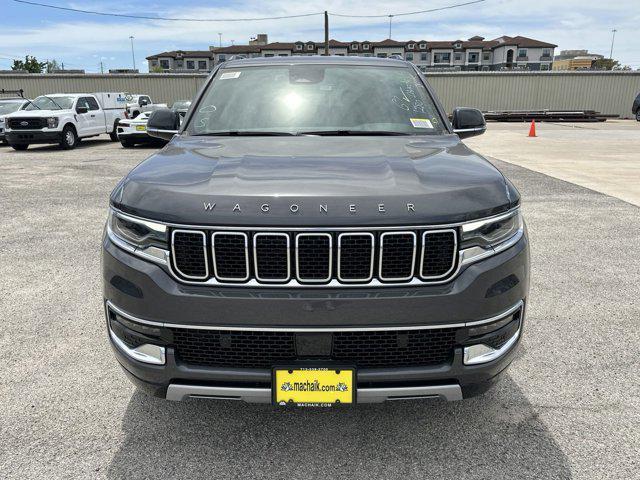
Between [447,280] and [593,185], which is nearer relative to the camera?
[447,280]

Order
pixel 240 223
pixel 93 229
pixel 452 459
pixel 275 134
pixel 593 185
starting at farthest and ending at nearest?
pixel 593 185
pixel 93 229
pixel 275 134
pixel 452 459
pixel 240 223

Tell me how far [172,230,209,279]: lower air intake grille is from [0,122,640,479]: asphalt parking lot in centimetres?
94

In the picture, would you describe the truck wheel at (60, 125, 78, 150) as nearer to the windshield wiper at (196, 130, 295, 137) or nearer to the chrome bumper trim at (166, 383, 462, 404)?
the windshield wiper at (196, 130, 295, 137)

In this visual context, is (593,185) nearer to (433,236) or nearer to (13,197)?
(433,236)

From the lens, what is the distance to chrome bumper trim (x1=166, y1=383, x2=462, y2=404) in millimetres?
2223

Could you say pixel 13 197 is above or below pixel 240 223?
below

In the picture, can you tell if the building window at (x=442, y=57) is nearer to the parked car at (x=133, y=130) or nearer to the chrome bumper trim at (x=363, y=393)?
the parked car at (x=133, y=130)

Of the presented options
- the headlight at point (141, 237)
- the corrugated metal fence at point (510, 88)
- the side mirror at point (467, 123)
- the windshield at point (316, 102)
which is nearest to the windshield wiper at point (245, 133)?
the windshield at point (316, 102)

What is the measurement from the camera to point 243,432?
2721 mm

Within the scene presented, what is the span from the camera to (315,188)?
2225 mm

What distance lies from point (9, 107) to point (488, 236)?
21.6 m

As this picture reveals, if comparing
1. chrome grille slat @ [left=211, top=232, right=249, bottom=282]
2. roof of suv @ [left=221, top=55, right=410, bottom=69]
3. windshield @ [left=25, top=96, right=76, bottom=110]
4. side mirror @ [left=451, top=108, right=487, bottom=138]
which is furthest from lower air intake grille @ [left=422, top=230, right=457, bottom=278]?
windshield @ [left=25, top=96, right=76, bottom=110]

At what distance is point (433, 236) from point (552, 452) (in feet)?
4.17

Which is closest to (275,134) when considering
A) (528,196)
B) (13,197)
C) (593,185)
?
(528,196)
